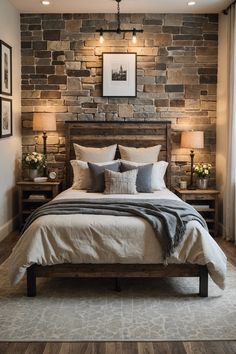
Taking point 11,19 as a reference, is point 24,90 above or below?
below

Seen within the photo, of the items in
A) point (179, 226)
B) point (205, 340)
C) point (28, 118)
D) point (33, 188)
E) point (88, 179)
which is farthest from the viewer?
point (28, 118)

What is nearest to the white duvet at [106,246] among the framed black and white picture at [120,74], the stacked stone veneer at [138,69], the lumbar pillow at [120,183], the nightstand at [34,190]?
the lumbar pillow at [120,183]

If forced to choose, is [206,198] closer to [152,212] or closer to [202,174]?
[202,174]

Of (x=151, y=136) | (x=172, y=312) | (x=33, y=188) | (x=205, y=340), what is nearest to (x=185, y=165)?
A: (x=151, y=136)

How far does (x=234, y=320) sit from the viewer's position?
373 centimetres

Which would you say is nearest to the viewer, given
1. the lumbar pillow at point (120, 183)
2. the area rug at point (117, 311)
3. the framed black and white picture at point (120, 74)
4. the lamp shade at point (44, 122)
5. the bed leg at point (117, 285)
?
the area rug at point (117, 311)

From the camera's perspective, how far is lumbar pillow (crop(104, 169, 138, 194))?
585 cm

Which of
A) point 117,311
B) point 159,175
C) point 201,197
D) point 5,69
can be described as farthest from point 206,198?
point 5,69

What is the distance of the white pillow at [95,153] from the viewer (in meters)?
6.65

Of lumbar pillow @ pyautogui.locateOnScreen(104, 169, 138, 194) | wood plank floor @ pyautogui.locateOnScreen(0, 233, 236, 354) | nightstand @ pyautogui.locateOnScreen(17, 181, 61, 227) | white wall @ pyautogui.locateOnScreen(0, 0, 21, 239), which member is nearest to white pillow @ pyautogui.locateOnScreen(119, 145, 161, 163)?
lumbar pillow @ pyautogui.locateOnScreen(104, 169, 138, 194)

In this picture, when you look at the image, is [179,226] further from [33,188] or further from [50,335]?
[33,188]

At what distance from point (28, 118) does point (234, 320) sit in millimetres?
4475

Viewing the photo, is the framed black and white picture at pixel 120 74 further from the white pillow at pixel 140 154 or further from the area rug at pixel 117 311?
the area rug at pixel 117 311

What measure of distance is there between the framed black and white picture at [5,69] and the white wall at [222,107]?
2.87 meters
